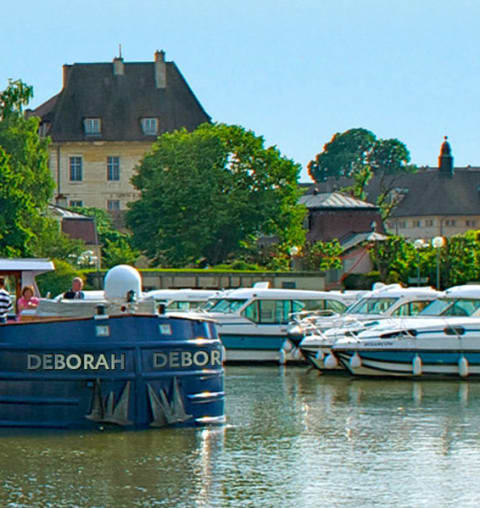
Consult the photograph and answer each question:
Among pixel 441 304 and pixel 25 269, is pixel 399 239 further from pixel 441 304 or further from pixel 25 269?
pixel 25 269

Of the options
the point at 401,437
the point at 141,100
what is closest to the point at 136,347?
the point at 401,437

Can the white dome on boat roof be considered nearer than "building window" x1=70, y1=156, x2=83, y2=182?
Yes

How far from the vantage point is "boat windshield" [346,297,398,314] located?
1654 inches

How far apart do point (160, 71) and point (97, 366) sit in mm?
97796

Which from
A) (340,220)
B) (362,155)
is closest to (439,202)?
(362,155)

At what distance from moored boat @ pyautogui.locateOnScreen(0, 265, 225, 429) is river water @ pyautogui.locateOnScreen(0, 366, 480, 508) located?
0.31m

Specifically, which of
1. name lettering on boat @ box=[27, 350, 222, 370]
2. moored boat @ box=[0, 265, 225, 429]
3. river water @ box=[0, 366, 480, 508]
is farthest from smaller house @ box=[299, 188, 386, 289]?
name lettering on boat @ box=[27, 350, 222, 370]

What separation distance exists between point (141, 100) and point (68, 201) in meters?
10.1

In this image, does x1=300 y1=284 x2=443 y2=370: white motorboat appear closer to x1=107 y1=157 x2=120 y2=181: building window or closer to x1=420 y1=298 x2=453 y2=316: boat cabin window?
x1=420 y1=298 x2=453 y2=316: boat cabin window

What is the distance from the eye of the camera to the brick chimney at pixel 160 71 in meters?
118

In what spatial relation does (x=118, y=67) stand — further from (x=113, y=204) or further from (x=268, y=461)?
(x=268, y=461)

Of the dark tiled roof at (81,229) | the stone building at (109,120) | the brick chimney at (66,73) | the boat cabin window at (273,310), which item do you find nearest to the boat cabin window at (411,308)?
the boat cabin window at (273,310)

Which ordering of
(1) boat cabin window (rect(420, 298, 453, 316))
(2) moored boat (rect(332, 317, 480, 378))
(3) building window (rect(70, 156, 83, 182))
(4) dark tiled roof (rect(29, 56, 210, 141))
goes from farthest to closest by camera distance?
(3) building window (rect(70, 156, 83, 182)) → (4) dark tiled roof (rect(29, 56, 210, 141)) → (1) boat cabin window (rect(420, 298, 453, 316)) → (2) moored boat (rect(332, 317, 480, 378))

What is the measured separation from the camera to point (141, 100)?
117875 millimetres
